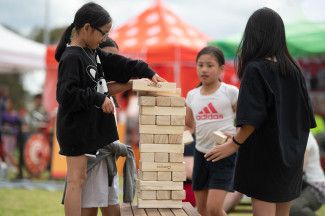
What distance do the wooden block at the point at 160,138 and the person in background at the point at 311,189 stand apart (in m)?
2.76

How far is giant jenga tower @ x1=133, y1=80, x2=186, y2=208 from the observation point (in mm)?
4172

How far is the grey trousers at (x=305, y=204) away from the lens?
21.4 ft

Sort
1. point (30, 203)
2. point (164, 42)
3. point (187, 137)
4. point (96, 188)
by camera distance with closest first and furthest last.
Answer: point (96, 188)
point (187, 137)
point (30, 203)
point (164, 42)

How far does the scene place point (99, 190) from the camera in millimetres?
4078

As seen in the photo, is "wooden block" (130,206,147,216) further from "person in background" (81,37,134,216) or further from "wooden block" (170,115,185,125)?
"wooden block" (170,115,185,125)

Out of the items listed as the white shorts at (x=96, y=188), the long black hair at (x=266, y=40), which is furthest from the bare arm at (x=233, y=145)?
the white shorts at (x=96, y=188)

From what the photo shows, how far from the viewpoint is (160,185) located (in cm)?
423

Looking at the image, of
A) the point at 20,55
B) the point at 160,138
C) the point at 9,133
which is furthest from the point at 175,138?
the point at 9,133

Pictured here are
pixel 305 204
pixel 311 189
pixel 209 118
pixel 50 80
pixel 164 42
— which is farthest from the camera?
pixel 50 80

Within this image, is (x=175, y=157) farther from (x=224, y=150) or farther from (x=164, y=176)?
(x=224, y=150)

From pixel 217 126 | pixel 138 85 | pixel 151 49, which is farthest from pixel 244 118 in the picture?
pixel 151 49

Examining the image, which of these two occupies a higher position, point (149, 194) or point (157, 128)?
point (157, 128)

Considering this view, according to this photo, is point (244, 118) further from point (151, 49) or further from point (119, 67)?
point (151, 49)

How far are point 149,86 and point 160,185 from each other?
0.69 m
